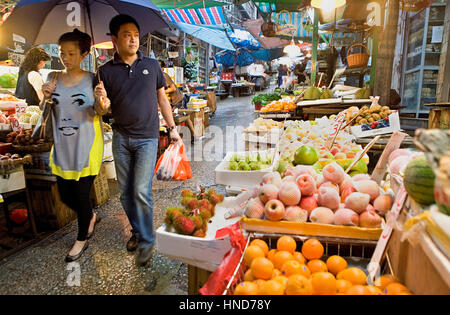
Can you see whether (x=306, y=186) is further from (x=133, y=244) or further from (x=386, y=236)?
(x=133, y=244)

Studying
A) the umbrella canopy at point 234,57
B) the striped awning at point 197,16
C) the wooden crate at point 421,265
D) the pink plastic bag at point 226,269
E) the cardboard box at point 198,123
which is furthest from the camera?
the umbrella canopy at point 234,57

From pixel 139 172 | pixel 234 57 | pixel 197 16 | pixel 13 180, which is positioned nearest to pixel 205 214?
pixel 139 172

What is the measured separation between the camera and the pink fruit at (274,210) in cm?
144

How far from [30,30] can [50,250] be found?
2.32m

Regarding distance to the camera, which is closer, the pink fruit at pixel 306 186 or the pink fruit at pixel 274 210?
the pink fruit at pixel 274 210

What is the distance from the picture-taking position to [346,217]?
1.40 m

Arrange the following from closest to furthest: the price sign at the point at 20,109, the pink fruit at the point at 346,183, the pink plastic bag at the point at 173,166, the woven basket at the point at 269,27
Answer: the pink fruit at the point at 346,183 → the pink plastic bag at the point at 173,166 → the price sign at the point at 20,109 → the woven basket at the point at 269,27

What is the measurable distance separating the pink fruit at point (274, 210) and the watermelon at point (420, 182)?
1.86 feet

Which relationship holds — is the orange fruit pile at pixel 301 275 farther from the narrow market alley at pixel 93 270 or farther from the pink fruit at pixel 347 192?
the narrow market alley at pixel 93 270

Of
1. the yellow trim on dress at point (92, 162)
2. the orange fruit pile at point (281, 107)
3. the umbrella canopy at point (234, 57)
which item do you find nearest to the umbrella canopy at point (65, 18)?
the yellow trim on dress at point (92, 162)

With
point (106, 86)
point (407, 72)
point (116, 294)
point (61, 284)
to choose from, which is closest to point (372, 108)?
point (106, 86)

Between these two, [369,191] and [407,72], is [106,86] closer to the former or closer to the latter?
[369,191]

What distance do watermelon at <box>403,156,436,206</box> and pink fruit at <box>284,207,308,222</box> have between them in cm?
51

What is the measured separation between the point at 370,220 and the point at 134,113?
207cm
